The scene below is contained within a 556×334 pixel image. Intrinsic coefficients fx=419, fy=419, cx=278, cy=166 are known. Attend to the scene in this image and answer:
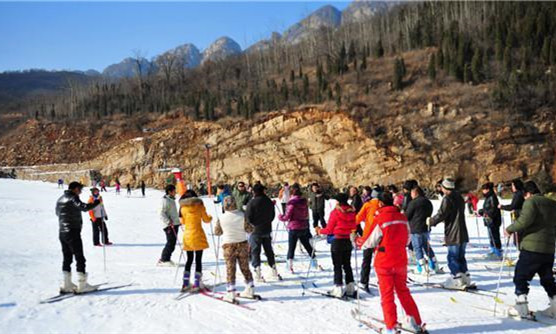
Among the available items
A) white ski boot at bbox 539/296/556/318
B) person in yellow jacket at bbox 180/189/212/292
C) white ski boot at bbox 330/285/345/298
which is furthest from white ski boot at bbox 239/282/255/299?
white ski boot at bbox 539/296/556/318

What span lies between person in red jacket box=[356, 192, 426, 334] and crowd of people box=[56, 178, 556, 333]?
0.01 metres

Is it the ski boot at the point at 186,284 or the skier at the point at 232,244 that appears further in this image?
the ski boot at the point at 186,284

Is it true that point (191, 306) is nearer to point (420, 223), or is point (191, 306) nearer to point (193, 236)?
point (193, 236)

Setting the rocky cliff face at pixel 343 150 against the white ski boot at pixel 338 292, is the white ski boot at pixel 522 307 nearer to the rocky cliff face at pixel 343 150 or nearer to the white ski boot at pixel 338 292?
the white ski boot at pixel 338 292

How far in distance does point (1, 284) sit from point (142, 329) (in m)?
3.80

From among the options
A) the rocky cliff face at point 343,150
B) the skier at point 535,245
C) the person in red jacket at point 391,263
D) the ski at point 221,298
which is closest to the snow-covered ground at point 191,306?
the ski at point 221,298

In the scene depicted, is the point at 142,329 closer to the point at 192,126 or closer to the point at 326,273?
the point at 326,273

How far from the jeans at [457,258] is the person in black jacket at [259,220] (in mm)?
3204

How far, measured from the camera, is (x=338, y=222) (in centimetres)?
689

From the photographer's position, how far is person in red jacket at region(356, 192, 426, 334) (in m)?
5.27

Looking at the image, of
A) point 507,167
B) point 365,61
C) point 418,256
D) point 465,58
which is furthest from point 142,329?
point 365,61

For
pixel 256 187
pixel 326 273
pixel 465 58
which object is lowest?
pixel 326 273

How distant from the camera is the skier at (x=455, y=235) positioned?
24.1 feet

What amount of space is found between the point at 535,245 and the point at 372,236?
7.74ft
